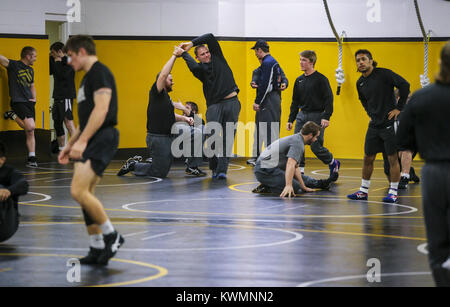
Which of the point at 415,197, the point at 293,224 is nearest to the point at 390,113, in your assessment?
the point at 415,197

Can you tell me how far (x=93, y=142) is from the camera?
5.49 meters

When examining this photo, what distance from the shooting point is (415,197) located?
31.0 ft

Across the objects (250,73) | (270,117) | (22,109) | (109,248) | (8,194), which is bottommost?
(109,248)

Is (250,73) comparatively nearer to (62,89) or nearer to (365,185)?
(62,89)

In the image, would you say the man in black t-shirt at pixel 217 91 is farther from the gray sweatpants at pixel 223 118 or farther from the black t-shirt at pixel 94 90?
the black t-shirt at pixel 94 90

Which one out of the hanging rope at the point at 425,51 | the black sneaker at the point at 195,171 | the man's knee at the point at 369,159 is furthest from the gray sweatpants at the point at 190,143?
the hanging rope at the point at 425,51

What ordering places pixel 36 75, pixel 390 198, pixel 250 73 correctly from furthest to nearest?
pixel 250 73, pixel 36 75, pixel 390 198

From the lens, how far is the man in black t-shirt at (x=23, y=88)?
12922 mm

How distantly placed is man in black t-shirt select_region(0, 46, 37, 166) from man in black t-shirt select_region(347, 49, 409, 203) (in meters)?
6.11

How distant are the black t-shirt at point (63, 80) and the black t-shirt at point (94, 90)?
859cm

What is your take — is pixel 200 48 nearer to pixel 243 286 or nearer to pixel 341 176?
pixel 341 176

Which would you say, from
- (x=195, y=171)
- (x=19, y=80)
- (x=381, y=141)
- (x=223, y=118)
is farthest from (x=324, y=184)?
(x=19, y=80)

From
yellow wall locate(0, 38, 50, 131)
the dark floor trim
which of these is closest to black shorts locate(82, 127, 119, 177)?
yellow wall locate(0, 38, 50, 131)

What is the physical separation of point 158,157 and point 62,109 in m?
3.42
